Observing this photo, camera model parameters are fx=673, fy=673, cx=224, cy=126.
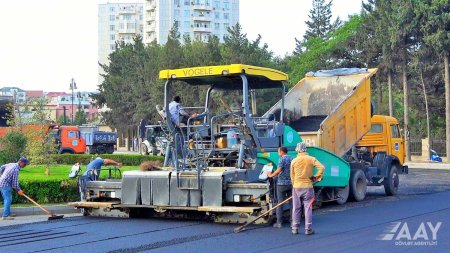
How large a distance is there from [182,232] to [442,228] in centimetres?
491

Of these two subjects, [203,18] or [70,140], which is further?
[203,18]

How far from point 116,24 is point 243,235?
489 feet

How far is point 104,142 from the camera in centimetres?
5562

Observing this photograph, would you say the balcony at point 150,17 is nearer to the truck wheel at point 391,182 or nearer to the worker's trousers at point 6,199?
the truck wheel at point 391,182

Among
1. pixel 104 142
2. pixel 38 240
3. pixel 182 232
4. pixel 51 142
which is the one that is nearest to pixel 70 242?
pixel 38 240

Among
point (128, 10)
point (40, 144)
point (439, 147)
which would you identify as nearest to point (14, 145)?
point (40, 144)

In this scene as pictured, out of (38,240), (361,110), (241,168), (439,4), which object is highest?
(439,4)

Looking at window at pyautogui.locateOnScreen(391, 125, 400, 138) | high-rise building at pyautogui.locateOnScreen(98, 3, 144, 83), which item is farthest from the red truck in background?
high-rise building at pyautogui.locateOnScreen(98, 3, 144, 83)

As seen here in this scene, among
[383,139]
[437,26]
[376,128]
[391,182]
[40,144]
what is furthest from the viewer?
[437,26]

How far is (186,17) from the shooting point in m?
130

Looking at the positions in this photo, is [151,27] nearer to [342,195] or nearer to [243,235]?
[342,195]

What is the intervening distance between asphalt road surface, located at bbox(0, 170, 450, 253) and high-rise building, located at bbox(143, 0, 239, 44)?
375 feet

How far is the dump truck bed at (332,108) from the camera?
1817cm

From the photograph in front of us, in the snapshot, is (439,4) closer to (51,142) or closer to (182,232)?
(51,142)
